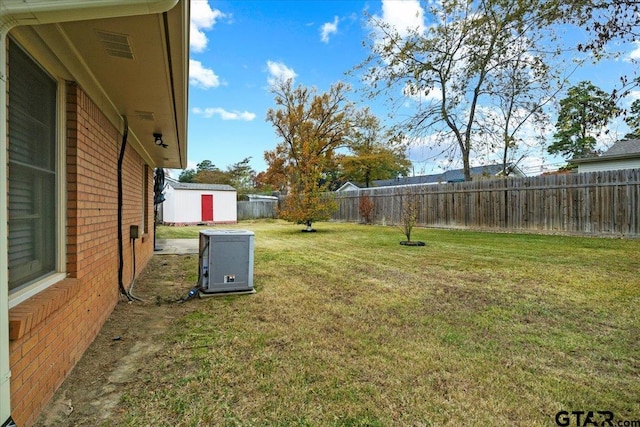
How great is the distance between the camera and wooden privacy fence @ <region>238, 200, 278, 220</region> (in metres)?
26.0

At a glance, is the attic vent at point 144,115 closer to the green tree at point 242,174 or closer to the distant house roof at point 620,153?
the distant house roof at point 620,153

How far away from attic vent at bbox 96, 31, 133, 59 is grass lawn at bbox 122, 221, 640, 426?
7.72 feet

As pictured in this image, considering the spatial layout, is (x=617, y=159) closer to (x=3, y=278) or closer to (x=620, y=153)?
(x=620, y=153)

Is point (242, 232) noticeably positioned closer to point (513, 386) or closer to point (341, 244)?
point (513, 386)

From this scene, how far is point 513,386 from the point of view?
222 centimetres

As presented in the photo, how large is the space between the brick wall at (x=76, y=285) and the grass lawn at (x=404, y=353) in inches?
20.4

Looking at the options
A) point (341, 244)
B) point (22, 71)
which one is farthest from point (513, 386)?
point (341, 244)

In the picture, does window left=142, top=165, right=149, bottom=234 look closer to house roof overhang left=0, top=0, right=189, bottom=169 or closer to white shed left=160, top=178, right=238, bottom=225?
house roof overhang left=0, top=0, right=189, bottom=169

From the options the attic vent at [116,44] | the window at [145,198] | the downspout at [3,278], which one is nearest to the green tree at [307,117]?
the window at [145,198]

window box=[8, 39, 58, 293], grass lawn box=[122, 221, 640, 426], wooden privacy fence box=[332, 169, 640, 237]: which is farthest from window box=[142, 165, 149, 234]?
wooden privacy fence box=[332, 169, 640, 237]

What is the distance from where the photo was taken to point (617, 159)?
1509cm

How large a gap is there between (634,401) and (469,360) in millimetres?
929

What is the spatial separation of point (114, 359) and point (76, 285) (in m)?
0.68

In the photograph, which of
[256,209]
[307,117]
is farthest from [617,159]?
[256,209]
